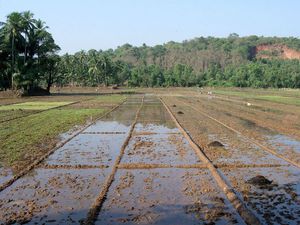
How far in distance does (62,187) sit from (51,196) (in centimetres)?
63

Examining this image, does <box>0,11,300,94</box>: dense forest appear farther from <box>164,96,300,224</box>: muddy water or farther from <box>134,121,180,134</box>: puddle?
<box>164,96,300,224</box>: muddy water

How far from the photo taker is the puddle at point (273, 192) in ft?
20.9

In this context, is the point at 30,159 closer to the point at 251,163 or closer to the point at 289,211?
the point at 251,163

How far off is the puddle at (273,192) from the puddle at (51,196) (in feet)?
9.18

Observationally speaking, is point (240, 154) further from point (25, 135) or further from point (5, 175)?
point (25, 135)

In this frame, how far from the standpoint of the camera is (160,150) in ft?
39.8

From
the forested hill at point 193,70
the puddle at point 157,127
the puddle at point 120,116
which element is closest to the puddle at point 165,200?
the puddle at point 157,127

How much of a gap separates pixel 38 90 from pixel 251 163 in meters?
47.9

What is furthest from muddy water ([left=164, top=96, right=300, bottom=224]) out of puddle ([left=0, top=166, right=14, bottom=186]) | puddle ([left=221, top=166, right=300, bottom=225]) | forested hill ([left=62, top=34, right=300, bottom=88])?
forested hill ([left=62, top=34, right=300, bottom=88])

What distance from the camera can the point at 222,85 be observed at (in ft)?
313

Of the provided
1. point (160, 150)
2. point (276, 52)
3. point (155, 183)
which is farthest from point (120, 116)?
point (276, 52)

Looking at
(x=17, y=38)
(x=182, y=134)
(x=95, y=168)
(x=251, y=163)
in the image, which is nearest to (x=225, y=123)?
(x=182, y=134)

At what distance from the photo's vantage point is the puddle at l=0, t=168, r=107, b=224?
20.6ft

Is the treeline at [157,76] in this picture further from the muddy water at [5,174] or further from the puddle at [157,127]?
the muddy water at [5,174]
